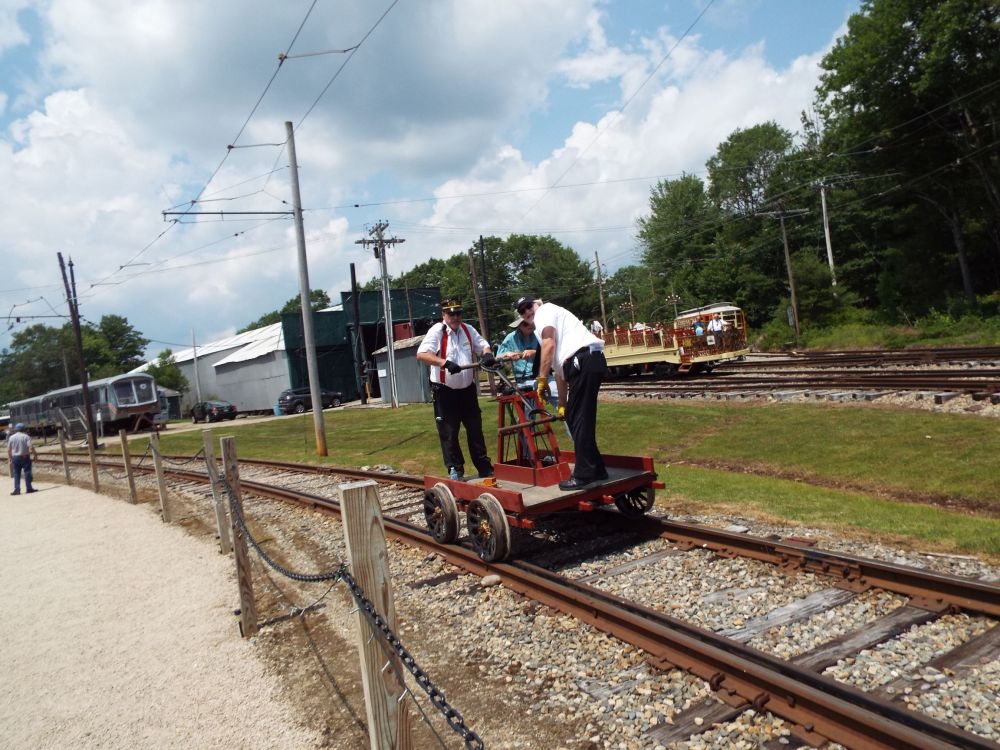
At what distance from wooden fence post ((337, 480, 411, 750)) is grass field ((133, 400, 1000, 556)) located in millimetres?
4688

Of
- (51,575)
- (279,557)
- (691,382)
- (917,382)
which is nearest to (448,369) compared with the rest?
(279,557)

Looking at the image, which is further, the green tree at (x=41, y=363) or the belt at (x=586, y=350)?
the green tree at (x=41, y=363)

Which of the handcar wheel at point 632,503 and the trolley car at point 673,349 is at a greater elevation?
the trolley car at point 673,349

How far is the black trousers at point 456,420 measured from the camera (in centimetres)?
750

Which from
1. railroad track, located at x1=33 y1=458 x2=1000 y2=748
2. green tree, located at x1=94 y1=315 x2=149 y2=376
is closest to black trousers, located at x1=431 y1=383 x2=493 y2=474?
railroad track, located at x1=33 y1=458 x2=1000 y2=748

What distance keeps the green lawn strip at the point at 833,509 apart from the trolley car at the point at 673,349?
15613 mm

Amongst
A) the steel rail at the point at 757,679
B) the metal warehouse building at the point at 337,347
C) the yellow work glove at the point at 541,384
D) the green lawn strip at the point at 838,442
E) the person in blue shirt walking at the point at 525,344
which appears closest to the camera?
the steel rail at the point at 757,679

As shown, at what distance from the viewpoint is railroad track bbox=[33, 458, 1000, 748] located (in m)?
3.21

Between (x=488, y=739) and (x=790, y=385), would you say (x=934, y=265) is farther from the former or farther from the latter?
(x=488, y=739)

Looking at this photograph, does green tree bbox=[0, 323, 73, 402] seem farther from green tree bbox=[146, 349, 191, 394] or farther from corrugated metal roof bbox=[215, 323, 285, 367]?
corrugated metal roof bbox=[215, 323, 285, 367]

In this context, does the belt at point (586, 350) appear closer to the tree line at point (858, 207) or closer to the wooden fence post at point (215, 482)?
the wooden fence post at point (215, 482)

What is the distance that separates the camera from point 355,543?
276 centimetres

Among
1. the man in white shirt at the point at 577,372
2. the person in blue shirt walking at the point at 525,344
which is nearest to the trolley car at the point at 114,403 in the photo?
the person in blue shirt walking at the point at 525,344

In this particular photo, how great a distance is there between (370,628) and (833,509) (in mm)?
5798
